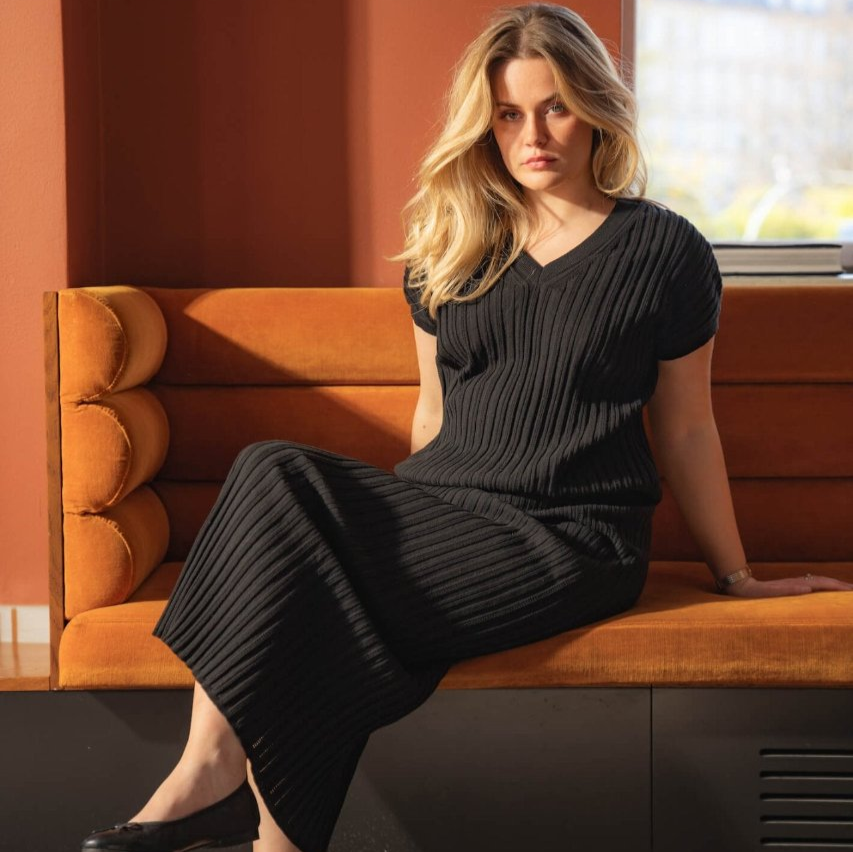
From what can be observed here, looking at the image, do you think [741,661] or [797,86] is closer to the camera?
[741,661]

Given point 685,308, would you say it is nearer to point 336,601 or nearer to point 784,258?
point 336,601

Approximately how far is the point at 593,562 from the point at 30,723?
902 millimetres

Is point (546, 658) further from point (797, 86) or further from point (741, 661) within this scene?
point (797, 86)

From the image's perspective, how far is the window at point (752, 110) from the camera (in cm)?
283

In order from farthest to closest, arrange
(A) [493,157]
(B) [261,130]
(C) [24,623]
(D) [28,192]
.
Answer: (B) [261,130]
(C) [24,623]
(D) [28,192]
(A) [493,157]

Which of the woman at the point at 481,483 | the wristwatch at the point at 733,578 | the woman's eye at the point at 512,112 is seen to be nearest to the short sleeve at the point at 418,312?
the woman at the point at 481,483

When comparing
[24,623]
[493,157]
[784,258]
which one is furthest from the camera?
[784,258]

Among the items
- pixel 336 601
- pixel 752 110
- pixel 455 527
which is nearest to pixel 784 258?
pixel 752 110

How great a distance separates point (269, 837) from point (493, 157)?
1.18 meters

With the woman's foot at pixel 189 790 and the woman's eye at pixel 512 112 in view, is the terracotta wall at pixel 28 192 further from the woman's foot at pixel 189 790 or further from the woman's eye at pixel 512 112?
the woman's foot at pixel 189 790

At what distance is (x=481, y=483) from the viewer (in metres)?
1.88

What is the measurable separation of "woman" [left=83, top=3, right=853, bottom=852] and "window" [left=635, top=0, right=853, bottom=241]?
774 millimetres

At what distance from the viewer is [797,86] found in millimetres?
2830


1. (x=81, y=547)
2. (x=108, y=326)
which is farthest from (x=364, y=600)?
(x=108, y=326)
